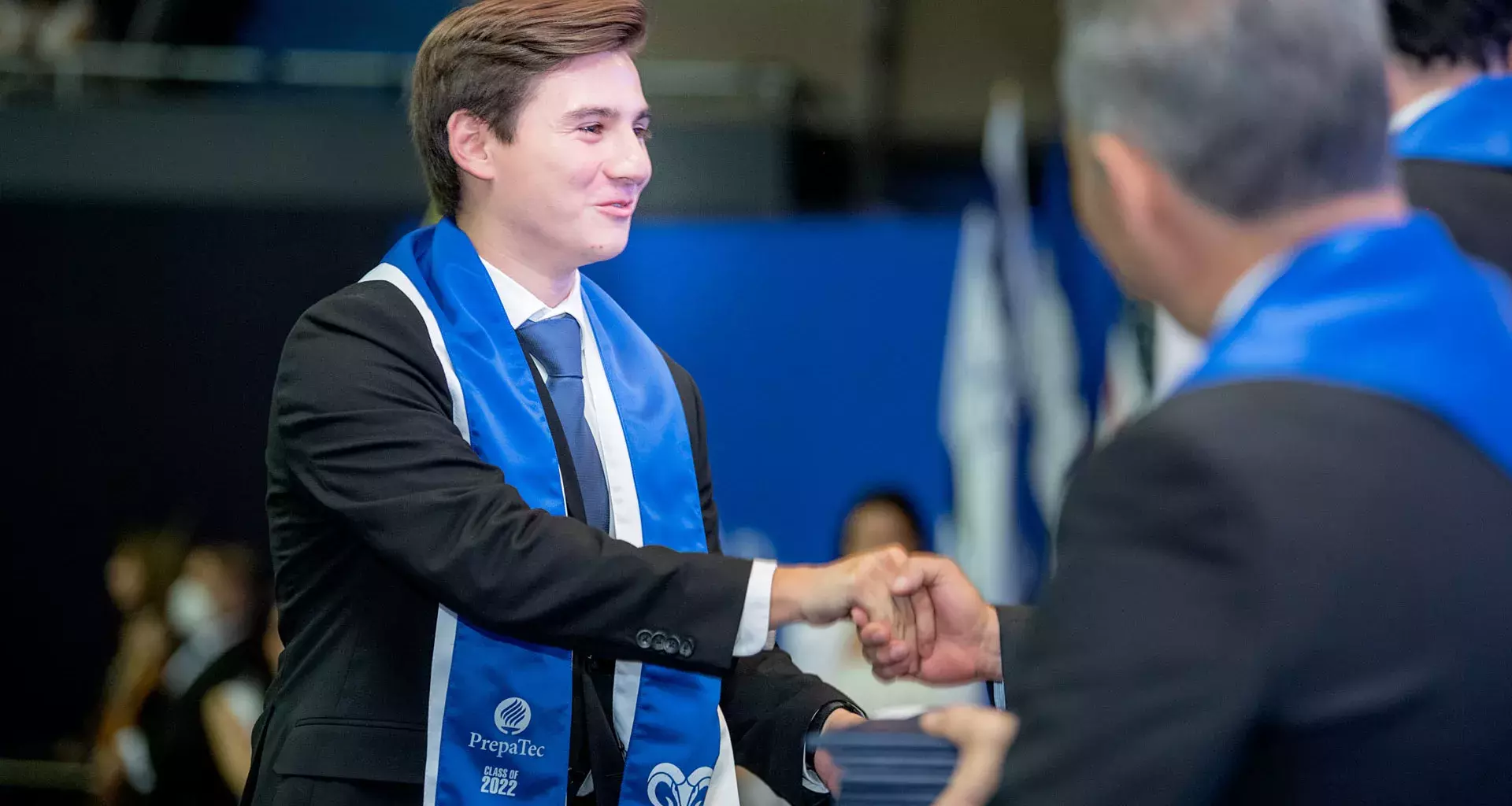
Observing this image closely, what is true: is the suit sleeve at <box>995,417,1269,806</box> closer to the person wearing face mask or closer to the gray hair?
the gray hair

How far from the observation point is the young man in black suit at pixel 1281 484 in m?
0.95

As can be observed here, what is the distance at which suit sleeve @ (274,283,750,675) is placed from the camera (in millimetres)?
1700

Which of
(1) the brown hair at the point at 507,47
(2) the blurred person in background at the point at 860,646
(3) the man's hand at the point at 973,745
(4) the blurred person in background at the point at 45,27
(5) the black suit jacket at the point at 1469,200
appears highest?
(4) the blurred person in background at the point at 45,27

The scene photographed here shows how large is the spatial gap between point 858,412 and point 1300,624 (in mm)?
4591

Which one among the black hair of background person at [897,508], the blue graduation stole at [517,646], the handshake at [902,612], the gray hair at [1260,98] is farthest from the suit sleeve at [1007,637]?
the black hair of background person at [897,508]

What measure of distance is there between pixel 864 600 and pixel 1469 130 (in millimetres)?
818

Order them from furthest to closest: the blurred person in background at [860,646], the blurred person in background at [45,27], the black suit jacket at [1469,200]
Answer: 1. the blurred person in background at [45,27]
2. the blurred person in background at [860,646]
3. the black suit jacket at [1469,200]

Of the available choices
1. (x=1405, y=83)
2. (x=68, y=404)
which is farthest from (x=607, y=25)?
(x=68, y=404)

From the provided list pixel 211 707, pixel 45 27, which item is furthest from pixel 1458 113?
pixel 45 27

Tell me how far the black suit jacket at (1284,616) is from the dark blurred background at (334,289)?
4219 mm

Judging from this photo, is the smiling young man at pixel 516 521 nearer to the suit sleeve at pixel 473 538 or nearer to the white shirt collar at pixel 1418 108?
the suit sleeve at pixel 473 538

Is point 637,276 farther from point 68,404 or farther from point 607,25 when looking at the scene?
point 607,25

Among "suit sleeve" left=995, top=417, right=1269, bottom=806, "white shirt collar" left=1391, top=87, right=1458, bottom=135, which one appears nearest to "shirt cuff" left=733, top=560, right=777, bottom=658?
"suit sleeve" left=995, top=417, right=1269, bottom=806

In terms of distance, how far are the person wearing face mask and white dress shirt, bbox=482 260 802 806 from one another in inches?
120
